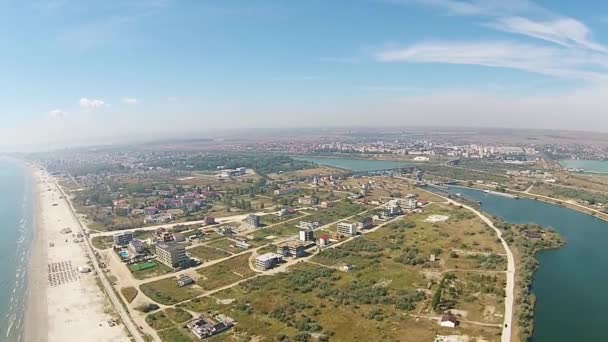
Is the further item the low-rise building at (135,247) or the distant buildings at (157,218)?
the distant buildings at (157,218)

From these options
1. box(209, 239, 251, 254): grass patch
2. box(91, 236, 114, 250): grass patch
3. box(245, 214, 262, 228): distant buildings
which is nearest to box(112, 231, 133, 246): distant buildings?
box(91, 236, 114, 250): grass patch

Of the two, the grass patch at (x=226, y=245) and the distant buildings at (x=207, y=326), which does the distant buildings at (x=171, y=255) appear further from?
the distant buildings at (x=207, y=326)

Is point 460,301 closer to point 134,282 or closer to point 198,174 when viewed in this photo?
point 134,282

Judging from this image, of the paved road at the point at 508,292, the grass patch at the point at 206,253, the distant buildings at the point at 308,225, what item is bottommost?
the grass patch at the point at 206,253

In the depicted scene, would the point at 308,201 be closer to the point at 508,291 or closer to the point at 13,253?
the point at 508,291

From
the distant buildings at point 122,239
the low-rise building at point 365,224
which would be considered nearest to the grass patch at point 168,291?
the distant buildings at point 122,239

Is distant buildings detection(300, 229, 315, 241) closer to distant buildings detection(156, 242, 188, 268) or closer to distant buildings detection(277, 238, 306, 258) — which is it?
distant buildings detection(277, 238, 306, 258)
